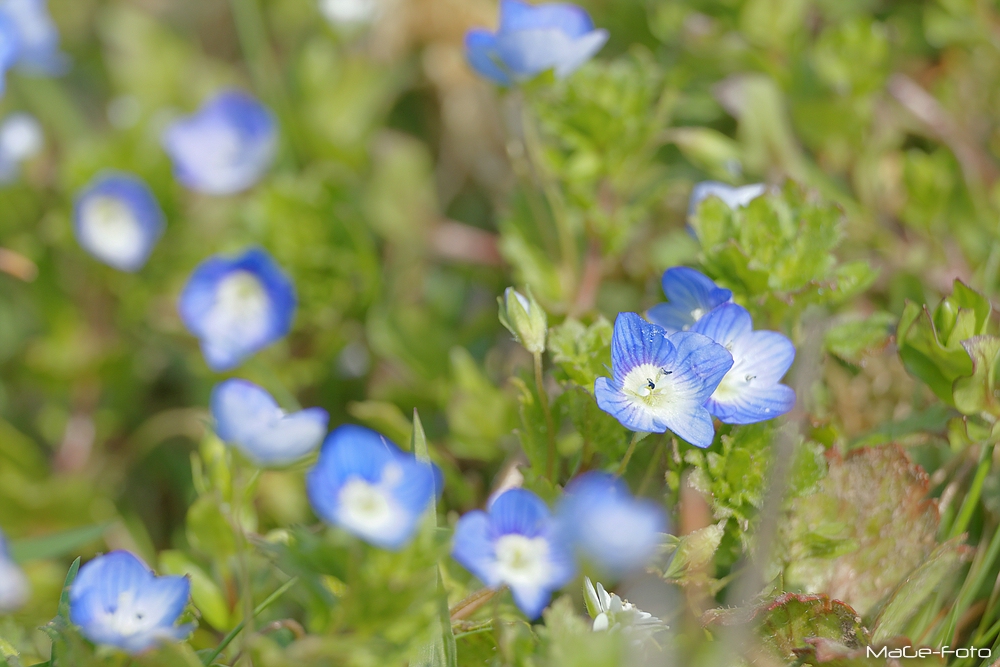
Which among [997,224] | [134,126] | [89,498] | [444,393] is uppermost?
[134,126]

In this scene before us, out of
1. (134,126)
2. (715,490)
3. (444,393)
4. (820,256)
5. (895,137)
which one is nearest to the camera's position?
(715,490)

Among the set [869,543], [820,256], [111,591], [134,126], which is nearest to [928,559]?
[869,543]

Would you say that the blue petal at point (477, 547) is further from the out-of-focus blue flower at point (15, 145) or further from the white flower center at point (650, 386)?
the out-of-focus blue flower at point (15, 145)

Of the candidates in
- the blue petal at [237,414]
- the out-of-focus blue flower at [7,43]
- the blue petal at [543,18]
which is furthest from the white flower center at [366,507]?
the out-of-focus blue flower at [7,43]

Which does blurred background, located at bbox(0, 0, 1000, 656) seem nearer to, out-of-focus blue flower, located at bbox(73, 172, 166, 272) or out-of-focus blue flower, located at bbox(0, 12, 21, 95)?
out-of-focus blue flower, located at bbox(73, 172, 166, 272)

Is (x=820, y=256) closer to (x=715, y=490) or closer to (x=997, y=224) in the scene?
(x=715, y=490)

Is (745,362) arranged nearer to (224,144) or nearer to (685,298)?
(685,298)

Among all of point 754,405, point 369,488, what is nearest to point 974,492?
point 754,405
